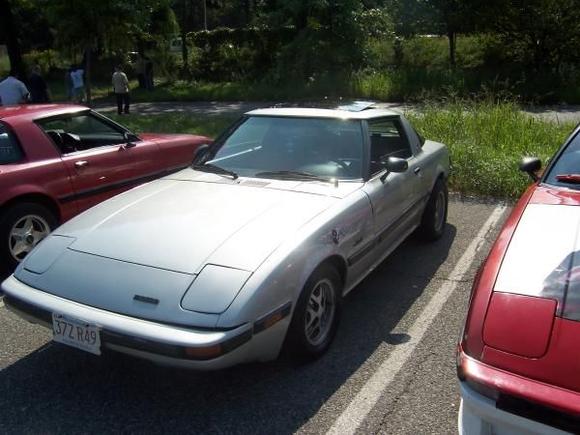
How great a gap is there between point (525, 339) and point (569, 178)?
1.59 m

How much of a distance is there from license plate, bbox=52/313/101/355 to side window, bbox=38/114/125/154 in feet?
9.38

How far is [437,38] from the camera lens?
25219mm

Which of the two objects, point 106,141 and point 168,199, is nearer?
point 168,199

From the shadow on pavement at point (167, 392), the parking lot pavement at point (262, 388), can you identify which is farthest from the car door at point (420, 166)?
the shadow on pavement at point (167, 392)

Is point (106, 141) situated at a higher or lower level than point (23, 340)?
higher

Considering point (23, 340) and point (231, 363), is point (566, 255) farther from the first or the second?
point (23, 340)

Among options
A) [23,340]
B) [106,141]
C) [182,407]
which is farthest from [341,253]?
[106,141]

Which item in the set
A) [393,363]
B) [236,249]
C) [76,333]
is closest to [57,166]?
[76,333]

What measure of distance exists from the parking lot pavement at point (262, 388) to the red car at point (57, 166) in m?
1.08

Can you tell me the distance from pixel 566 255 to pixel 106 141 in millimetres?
4602

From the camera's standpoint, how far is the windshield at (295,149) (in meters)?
3.96

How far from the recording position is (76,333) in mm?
2748

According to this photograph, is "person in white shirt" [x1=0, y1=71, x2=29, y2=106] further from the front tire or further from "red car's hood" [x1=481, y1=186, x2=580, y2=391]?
"red car's hood" [x1=481, y1=186, x2=580, y2=391]

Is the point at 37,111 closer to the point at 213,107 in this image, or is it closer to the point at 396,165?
the point at 396,165
